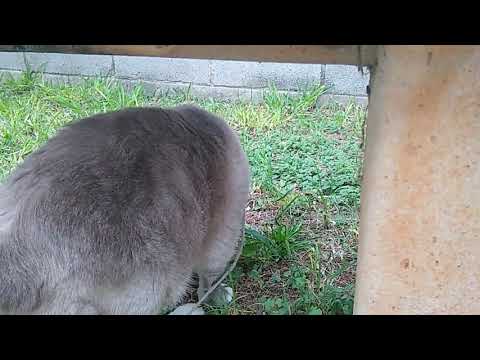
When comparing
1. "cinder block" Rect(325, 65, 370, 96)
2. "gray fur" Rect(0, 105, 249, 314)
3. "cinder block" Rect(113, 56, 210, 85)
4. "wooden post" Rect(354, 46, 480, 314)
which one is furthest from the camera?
"cinder block" Rect(113, 56, 210, 85)

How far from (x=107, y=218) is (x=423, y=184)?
94 cm

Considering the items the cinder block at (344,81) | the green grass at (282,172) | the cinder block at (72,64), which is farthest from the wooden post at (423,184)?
the cinder block at (72,64)

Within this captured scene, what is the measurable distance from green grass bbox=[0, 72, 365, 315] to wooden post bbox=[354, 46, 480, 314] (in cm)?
65

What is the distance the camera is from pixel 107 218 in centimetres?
173

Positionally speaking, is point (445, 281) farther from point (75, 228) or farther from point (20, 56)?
point (20, 56)

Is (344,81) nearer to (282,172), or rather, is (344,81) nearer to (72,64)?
(282,172)

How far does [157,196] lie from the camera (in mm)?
1843

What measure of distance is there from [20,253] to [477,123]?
1.32 m

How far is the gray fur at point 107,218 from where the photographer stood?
1.64 metres

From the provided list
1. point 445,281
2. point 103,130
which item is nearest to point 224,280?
point 103,130

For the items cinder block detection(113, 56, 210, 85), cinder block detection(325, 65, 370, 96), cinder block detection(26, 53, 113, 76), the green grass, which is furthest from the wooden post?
cinder block detection(26, 53, 113, 76)

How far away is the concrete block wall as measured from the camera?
167 inches

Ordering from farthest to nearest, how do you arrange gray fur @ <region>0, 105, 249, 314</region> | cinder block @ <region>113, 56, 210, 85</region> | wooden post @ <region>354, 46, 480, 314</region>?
1. cinder block @ <region>113, 56, 210, 85</region>
2. gray fur @ <region>0, 105, 249, 314</region>
3. wooden post @ <region>354, 46, 480, 314</region>

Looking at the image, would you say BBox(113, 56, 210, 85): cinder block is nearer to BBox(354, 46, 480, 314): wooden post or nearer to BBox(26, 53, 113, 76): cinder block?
BBox(26, 53, 113, 76): cinder block
